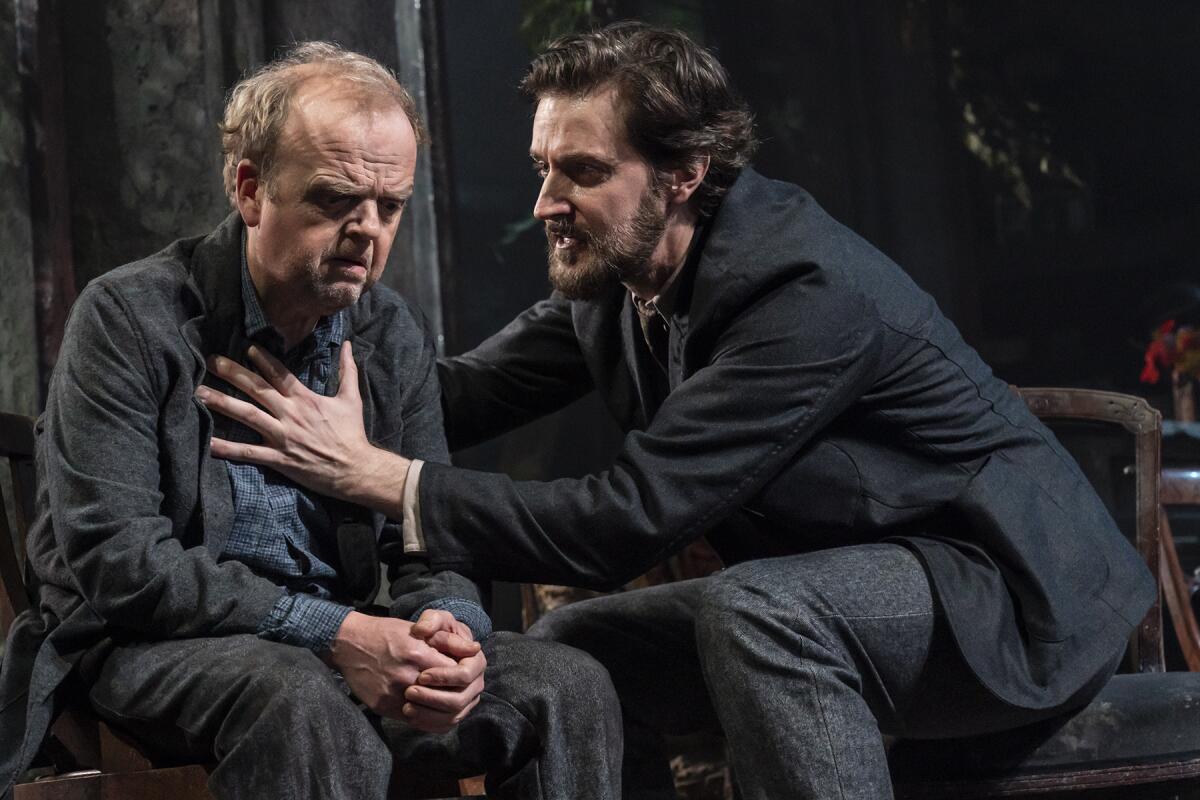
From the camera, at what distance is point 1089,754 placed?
2500 millimetres

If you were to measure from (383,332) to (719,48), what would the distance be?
3480mm

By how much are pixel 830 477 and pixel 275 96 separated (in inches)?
43.6

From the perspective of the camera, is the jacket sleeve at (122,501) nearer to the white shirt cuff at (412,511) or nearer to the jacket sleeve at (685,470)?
the white shirt cuff at (412,511)

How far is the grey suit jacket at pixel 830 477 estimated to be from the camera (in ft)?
7.61

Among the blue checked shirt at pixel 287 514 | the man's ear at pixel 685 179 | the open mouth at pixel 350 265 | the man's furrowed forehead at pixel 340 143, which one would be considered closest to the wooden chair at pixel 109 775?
the blue checked shirt at pixel 287 514

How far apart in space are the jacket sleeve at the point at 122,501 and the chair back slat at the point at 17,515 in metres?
0.38

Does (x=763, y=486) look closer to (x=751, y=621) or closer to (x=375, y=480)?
(x=751, y=621)

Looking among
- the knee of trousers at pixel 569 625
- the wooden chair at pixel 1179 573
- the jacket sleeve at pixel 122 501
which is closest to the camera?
the jacket sleeve at pixel 122 501

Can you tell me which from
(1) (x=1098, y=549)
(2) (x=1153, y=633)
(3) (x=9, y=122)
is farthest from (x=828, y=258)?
(3) (x=9, y=122)

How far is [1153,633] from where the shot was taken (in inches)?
120

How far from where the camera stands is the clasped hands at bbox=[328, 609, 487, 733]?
6.64 feet

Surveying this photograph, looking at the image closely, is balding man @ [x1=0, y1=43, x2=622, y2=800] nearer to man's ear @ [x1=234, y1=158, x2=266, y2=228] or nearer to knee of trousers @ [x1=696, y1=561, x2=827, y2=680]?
man's ear @ [x1=234, y1=158, x2=266, y2=228]

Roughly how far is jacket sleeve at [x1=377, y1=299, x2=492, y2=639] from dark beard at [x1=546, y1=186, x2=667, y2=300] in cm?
31

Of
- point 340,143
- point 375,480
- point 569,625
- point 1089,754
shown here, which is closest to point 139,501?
point 375,480
